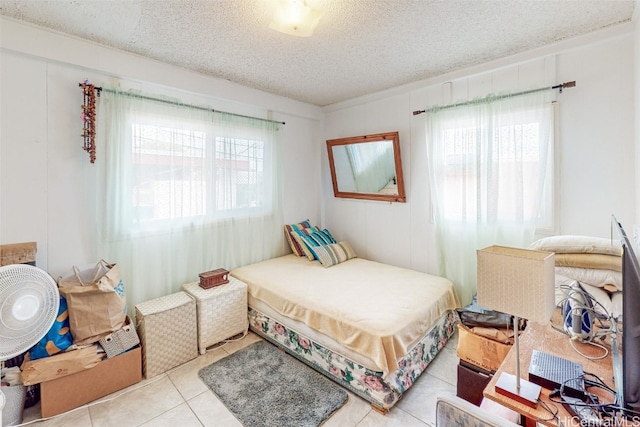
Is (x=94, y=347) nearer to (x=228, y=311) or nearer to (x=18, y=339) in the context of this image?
(x=18, y=339)

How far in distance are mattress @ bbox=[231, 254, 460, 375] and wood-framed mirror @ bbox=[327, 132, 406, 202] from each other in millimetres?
839

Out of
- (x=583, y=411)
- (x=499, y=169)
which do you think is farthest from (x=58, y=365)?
(x=499, y=169)

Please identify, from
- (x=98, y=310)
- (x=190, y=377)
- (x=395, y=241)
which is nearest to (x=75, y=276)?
(x=98, y=310)

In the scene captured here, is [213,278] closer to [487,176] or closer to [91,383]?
[91,383]

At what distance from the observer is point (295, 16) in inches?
59.4

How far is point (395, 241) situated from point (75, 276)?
283 cm

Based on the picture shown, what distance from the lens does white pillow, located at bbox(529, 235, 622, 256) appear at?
166 cm

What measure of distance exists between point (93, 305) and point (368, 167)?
2.77 metres

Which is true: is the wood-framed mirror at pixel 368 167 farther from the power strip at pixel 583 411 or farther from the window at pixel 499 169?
the power strip at pixel 583 411

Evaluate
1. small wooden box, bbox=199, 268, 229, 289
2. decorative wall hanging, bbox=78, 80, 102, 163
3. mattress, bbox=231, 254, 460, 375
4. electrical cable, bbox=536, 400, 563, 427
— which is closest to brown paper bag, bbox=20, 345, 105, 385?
small wooden box, bbox=199, 268, 229, 289

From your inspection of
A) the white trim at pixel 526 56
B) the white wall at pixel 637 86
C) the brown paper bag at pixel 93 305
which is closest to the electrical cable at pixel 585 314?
the white wall at pixel 637 86

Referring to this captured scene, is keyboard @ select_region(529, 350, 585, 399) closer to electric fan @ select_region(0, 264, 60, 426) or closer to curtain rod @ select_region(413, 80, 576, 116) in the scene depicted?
curtain rod @ select_region(413, 80, 576, 116)

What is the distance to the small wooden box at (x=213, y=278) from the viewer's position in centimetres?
261

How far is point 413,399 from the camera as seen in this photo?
6.38ft
